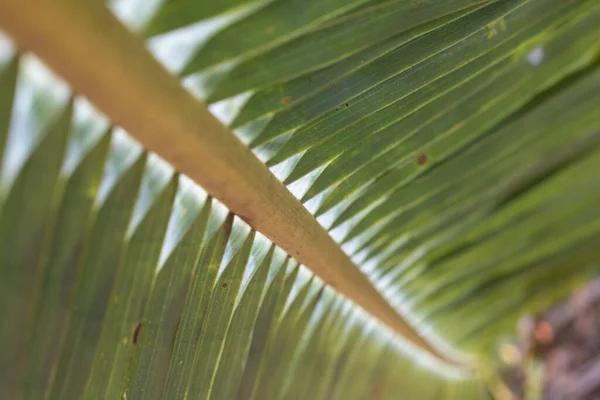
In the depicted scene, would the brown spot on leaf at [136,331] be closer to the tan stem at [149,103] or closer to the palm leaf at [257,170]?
the palm leaf at [257,170]

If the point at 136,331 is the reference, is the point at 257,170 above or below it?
above

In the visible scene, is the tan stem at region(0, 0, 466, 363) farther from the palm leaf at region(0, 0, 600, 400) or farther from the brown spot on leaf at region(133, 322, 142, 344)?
the brown spot on leaf at region(133, 322, 142, 344)

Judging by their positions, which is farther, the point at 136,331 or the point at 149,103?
the point at 136,331

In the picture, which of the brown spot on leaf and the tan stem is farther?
the brown spot on leaf

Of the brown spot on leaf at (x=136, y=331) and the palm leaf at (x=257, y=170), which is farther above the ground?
the palm leaf at (x=257, y=170)

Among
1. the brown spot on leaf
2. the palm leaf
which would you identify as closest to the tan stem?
the palm leaf

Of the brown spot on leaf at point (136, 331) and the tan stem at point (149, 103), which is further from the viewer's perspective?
the brown spot on leaf at point (136, 331)

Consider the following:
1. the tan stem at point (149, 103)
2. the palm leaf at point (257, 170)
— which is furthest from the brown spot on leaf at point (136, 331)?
the tan stem at point (149, 103)
